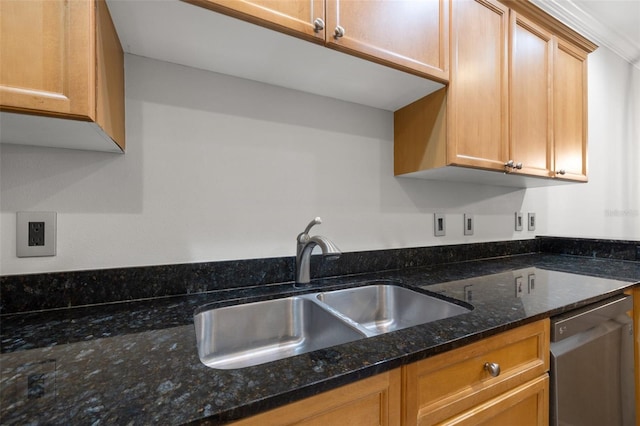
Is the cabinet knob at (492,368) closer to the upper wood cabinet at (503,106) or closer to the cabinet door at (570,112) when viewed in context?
the upper wood cabinet at (503,106)

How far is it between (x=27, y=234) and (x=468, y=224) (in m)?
1.95

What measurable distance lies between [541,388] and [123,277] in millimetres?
1341

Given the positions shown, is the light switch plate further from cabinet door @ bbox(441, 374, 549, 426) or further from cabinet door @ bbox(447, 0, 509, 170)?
cabinet door @ bbox(441, 374, 549, 426)

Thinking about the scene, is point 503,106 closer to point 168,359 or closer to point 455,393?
point 455,393

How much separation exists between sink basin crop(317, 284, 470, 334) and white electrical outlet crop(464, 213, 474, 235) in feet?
2.54

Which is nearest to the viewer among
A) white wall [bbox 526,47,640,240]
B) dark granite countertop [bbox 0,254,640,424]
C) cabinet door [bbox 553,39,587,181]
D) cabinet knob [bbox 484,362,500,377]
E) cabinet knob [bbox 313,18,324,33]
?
dark granite countertop [bbox 0,254,640,424]

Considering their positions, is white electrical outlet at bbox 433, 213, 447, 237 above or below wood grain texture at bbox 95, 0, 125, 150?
below

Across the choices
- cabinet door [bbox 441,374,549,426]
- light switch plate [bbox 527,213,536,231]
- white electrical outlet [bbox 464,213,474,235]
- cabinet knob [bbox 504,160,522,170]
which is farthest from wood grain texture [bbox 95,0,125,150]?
light switch plate [bbox 527,213,536,231]

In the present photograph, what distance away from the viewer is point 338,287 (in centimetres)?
114

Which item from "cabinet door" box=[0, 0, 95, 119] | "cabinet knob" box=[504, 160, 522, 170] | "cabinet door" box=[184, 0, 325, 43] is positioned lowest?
"cabinet knob" box=[504, 160, 522, 170]

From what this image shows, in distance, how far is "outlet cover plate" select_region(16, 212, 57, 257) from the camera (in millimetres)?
817

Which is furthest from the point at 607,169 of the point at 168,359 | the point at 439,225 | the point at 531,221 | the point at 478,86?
the point at 168,359

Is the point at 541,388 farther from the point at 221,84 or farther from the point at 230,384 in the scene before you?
the point at 221,84

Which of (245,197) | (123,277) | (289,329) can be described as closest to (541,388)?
(289,329)
